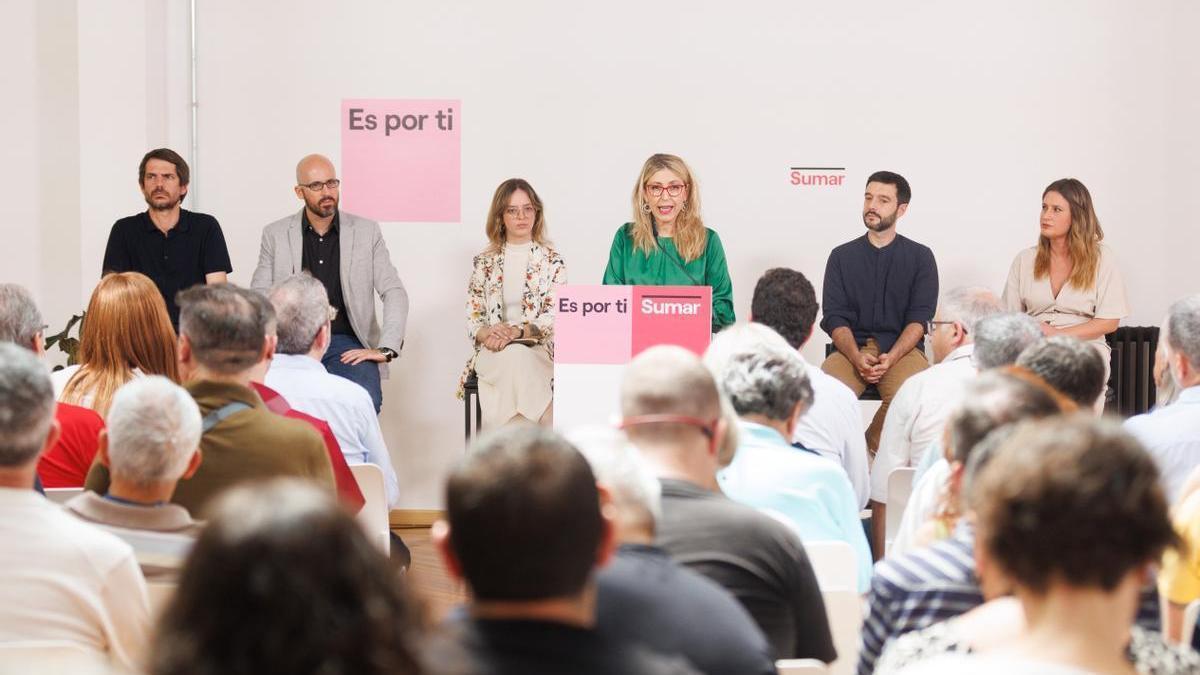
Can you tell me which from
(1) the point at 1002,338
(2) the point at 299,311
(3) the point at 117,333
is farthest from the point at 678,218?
(3) the point at 117,333

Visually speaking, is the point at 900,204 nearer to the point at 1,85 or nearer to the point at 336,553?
the point at 1,85

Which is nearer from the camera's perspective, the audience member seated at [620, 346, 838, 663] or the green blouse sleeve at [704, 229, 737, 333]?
the audience member seated at [620, 346, 838, 663]

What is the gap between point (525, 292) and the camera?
7516 mm

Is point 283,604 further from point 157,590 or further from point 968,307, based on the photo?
point 968,307

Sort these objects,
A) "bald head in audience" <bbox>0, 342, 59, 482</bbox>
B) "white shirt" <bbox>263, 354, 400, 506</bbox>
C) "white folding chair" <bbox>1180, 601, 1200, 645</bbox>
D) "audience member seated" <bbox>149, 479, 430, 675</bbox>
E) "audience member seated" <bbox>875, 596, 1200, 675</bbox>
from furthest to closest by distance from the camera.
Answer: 1. "white shirt" <bbox>263, 354, 400, 506</bbox>
2. "white folding chair" <bbox>1180, 601, 1200, 645</bbox>
3. "bald head in audience" <bbox>0, 342, 59, 482</bbox>
4. "audience member seated" <bbox>875, 596, 1200, 675</bbox>
5. "audience member seated" <bbox>149, 479, 430, 675</bbox>

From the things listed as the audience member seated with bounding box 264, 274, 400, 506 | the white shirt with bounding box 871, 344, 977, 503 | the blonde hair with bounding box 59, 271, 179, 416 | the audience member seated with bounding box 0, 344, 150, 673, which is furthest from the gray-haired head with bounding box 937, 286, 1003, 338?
the audience member seated with bounding box 0, 344, 150, 673

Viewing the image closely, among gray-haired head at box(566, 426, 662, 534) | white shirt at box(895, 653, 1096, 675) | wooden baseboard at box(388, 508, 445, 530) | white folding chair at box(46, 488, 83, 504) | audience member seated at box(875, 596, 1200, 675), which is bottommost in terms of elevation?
wooden baseboard at box(388, 508, 445, 530)

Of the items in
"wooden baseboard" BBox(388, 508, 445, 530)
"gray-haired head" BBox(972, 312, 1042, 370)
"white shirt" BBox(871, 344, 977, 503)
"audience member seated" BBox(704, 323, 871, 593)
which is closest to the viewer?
"audience member seated" BBox(704, 323, 871, 593)

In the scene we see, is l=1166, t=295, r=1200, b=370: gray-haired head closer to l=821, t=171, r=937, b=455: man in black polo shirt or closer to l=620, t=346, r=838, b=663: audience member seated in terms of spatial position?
l=620, t=346, r=838, b=663: audience member seated

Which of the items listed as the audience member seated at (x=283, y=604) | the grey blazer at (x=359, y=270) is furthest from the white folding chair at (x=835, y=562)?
the grey blazer at (x=359, y=270)

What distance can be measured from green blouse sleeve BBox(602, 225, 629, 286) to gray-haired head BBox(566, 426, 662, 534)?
5054 mm

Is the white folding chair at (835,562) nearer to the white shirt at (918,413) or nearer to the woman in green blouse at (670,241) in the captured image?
the white shirt at (918,413)

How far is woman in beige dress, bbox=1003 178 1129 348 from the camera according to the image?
747cm

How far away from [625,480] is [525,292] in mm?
5398
